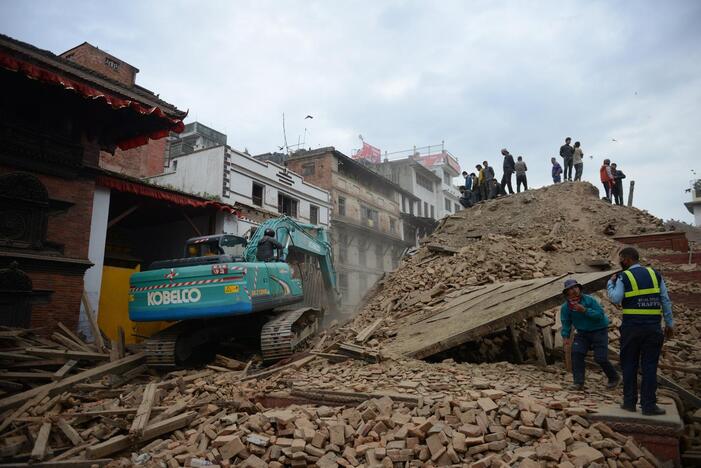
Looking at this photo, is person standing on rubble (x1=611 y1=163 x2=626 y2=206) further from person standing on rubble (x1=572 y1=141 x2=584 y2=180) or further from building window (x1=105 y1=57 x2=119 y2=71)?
building window (x1=105 y1=57 x2=119 y2=71)

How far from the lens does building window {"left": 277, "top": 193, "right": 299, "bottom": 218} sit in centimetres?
2636

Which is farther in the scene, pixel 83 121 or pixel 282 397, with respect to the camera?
pixel 83 121

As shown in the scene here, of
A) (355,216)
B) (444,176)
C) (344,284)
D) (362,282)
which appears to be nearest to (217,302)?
(344,284)

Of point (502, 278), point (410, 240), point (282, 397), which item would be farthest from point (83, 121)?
point (410, 240)

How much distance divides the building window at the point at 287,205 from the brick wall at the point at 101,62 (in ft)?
36.3

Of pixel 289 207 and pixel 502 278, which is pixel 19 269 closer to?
pixel 502 278

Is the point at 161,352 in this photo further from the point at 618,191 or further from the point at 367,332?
the point at 618,191

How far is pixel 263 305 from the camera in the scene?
347 inches

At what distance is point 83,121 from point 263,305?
7.11 meters

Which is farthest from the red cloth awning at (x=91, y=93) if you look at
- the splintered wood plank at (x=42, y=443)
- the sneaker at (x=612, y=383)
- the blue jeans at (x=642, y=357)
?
the sneaker at (x=612, y=383)

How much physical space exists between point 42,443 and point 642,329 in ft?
23.4

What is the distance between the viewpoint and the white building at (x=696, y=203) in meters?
39.4

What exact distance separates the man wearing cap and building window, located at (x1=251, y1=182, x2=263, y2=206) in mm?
20612

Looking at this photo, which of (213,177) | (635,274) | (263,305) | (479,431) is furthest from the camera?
(213,177)
